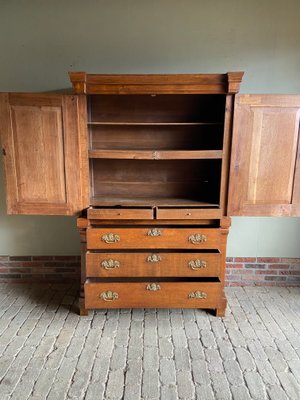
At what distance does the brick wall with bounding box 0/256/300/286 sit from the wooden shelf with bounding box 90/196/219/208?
0.77 meters

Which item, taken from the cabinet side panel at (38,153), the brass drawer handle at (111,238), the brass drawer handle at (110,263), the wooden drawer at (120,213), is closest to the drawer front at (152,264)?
the brass drawer handle at (110,263)

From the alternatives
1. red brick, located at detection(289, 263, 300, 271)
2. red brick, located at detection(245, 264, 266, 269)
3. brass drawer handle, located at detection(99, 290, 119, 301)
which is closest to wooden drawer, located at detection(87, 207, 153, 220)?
brass drawer handle, located at detection(99, 290, 119, 301)

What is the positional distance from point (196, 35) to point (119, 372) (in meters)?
2.58

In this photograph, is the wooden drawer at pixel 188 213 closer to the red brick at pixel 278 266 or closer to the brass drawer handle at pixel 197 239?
the brass drawer handle at pixel 197 239

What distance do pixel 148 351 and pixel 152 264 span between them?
1.96 feet

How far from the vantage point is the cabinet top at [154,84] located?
2.01 meters

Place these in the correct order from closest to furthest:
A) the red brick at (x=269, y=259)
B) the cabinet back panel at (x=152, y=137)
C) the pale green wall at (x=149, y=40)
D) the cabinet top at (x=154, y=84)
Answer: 1. the cabinet top at (x=154, y=84)
2. the pale green wall at (x=149, y=40)
3. the cabinet back panel at (x=152, y=137)
4. the red brick at (x=269, y=259)

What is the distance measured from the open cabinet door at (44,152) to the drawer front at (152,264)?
1.48ft

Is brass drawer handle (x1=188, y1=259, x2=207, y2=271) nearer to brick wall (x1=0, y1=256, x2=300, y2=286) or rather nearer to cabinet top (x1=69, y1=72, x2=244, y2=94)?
brick wall (x1=0, y1=256, x2=300, y2=286)

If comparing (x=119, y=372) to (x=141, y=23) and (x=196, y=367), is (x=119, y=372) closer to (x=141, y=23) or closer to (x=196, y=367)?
(x=196, y=367)

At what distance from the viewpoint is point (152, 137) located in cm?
250

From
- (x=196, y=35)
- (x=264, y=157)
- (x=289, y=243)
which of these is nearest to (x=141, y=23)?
(x=196, y=35)

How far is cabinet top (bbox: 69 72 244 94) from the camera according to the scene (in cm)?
201

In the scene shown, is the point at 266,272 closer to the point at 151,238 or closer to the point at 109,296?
the point at 151,238
